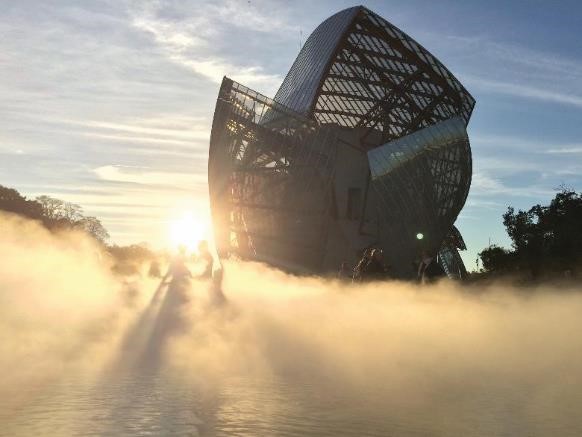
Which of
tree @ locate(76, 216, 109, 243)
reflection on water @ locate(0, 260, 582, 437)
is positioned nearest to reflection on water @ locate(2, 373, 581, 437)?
reflection on water @ locate(0, 260, 582, 437)

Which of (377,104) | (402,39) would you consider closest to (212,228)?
(377,104)

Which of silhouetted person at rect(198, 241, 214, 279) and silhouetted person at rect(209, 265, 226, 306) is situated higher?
silhouetted person at rect(198, 241, 214, 279)

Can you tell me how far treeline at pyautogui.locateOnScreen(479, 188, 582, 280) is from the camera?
68188 millimetres

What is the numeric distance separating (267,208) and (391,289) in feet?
119

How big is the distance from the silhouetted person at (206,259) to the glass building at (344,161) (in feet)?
99.9

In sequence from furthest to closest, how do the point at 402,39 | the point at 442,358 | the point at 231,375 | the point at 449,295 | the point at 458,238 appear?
1. the point at 458,238
2. the point at 402,39
3. the point at 449,295
4. the point at 442,358
5. the point at 231,375

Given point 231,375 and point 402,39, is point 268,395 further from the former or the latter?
point 402,39

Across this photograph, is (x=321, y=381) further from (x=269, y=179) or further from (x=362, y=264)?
(x=269, y=179)

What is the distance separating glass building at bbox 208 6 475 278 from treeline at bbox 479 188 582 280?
1040 centimetres

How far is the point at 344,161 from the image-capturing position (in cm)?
6338

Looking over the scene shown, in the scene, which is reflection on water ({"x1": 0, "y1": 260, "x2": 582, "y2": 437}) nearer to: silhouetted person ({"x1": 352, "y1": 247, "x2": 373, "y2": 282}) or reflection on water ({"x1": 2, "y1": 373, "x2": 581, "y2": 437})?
reflection on water ({"x1": 2, "y1": 373, "x2": 581, "y2": 437})

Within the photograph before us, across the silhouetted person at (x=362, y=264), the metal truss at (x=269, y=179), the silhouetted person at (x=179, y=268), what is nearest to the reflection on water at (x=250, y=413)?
the silhouetted person at (x=179, y=268)

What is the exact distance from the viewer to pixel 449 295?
91.2ft

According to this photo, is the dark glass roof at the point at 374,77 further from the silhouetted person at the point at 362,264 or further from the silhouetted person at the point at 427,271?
the silhouetted person at the point at 427,271
